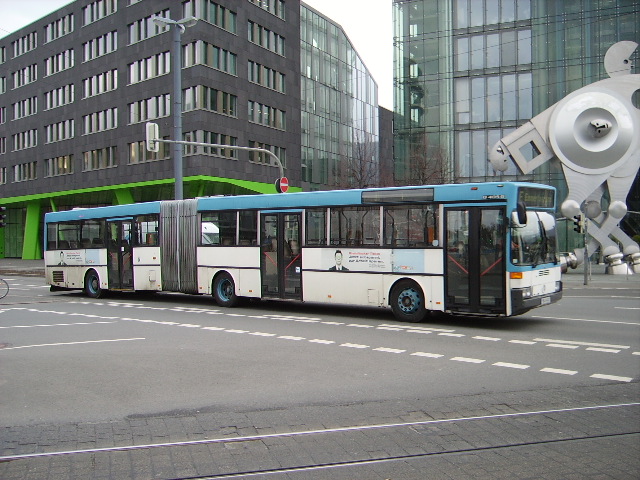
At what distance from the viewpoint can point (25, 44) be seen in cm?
5944

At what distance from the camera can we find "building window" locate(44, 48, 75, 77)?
53.3 meters

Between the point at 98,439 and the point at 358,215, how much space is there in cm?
966

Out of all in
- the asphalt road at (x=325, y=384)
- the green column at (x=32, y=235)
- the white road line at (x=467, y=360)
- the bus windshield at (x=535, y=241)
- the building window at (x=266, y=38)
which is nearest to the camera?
the asphalt road at (x=325, y=384)

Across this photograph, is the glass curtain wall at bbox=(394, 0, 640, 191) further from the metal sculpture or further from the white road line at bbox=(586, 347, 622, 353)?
the white road line at bbox=(586, 347, 622, 353)

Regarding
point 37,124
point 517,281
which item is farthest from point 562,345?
point 37,124

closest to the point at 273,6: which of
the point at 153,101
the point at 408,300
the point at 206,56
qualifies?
the point at 206,56

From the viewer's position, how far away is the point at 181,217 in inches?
731

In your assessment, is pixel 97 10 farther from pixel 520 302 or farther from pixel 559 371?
pixel 559 371

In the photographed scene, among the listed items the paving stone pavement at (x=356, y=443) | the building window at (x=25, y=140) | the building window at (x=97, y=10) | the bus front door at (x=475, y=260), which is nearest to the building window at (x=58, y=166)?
the building window at (x=25, y=140)

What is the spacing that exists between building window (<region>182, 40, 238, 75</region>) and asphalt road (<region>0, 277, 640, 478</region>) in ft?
104

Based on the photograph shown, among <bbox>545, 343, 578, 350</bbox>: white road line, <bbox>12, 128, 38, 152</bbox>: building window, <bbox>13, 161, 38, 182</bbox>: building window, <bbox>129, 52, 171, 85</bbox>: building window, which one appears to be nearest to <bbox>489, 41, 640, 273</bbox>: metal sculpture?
<bbox>545, 343, 578, 350</bbox>: white road line

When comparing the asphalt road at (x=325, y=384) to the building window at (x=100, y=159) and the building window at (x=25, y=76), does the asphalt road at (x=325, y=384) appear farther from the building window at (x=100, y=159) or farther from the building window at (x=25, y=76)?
the building window at (x=25, y=76)

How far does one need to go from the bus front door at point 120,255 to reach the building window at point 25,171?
42.0 m

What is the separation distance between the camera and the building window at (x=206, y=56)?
42.8 metres
